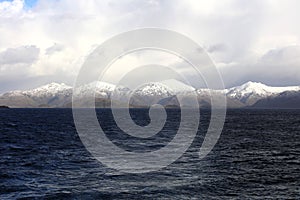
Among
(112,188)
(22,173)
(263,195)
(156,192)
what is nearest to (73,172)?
(22,173)

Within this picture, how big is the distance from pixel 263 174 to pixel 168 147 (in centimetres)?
2740

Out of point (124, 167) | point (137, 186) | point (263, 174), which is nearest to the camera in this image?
point (137, 186)

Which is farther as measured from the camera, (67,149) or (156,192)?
(67,149)

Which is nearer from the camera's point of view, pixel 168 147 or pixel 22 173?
pixel 22 173

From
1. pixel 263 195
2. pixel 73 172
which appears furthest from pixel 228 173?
pixel 73 172

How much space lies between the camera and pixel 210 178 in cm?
4119

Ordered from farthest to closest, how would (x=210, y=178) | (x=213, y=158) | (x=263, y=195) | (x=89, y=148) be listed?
(x=89, y=148), (x=213, y=158), (x=210, y=178), (x=263, y=195)

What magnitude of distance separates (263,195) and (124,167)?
19.5 m

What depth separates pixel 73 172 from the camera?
43.6m

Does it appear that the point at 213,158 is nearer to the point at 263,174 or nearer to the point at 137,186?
the point at 263,174

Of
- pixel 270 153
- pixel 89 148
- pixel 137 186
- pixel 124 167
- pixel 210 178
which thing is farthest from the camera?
pixel 89 148

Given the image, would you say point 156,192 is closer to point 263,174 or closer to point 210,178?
point 210,178

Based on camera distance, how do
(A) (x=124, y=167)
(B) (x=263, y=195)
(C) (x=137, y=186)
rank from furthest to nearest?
(A) (x=124, y=167) < (C) (x=137, y=186) < (B) (x=263, y=195)

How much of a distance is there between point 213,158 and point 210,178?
14.8 meters
